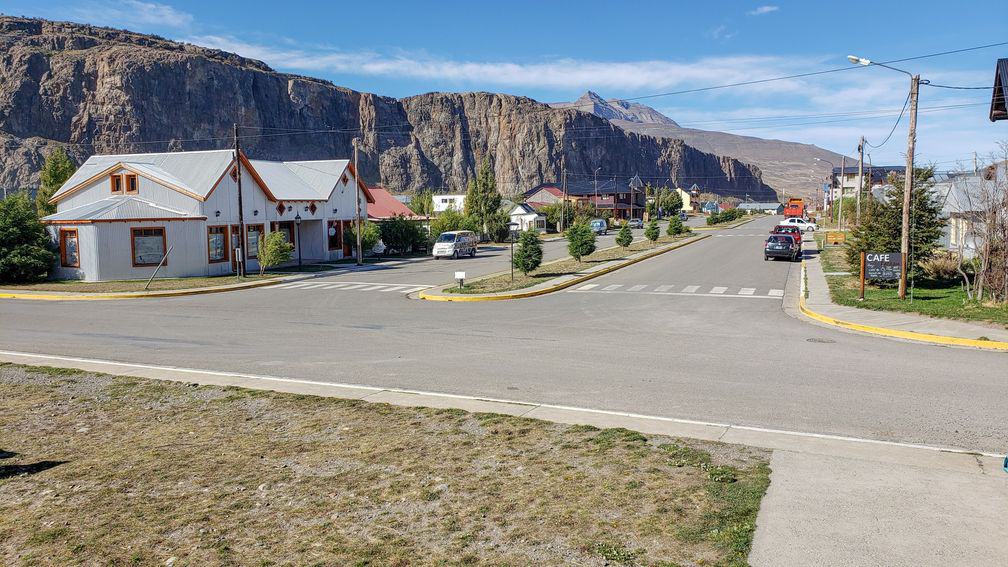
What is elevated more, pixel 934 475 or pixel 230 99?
pixel 230 99

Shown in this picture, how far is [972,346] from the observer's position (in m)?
15.2

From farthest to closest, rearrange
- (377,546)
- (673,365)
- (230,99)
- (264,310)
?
(230,99) → (264,310) → (673,365) → (377,546)

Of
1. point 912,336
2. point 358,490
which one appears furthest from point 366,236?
point 358,490

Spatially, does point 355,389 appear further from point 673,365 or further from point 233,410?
point 673,365

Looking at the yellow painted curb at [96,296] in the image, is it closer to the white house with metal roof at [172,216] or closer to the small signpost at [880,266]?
the white house with metal roof at [172,216]

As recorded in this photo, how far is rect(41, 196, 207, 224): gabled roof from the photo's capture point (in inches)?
1273

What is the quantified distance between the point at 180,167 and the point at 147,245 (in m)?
6.76

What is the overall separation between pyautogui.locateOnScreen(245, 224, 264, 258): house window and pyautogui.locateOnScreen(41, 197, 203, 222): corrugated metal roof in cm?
415

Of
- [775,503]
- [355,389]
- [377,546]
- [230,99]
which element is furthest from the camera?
[230,99]

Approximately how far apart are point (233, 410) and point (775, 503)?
715 cm

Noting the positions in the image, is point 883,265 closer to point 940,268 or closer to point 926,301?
point 926,301

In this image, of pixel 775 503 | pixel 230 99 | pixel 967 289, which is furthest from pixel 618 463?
pixel 230 99

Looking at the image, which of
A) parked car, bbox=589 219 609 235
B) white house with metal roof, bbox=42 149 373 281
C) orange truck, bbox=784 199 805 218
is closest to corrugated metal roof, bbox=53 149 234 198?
white house with metal roof, bbox=42 149 373 281

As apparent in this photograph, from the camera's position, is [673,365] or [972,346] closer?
[673,365]
